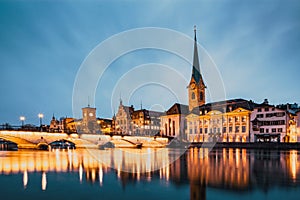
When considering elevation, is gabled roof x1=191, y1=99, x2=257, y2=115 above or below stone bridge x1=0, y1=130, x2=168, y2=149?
above

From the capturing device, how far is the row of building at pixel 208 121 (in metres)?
69.3

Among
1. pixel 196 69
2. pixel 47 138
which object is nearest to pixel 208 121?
pixel 196 69

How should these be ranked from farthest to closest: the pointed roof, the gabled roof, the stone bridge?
1. the pointed roof
2. the gabled roof
3. the stone bridge

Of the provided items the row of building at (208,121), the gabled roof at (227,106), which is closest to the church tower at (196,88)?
the row of building at (208,121)

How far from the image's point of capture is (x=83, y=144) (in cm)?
7419

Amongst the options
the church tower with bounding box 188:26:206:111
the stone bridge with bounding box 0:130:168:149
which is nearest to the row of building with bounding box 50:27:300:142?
the church tower with bounding box 188:26:206:111

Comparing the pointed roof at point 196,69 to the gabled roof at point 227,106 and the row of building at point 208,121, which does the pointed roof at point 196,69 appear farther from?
the gabled roof at point 227,106

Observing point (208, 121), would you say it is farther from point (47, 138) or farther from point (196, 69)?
point (47, 138)

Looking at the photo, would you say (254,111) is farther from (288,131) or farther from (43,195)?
(43,195)

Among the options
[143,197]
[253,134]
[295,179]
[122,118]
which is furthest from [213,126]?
[143,197]

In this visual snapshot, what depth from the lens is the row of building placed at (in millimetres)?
69312

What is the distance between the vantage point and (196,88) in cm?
10612

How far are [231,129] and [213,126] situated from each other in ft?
23.4

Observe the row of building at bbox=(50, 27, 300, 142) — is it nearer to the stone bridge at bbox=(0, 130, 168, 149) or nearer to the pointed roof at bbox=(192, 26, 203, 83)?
the pointed roof at bbox=(192, 26, 203, 83)
